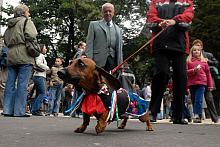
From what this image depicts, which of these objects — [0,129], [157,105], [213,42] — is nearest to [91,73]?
[0,129]

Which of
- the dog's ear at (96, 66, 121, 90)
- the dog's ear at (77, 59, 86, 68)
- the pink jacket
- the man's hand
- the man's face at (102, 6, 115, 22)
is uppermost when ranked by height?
the man's face at (102, 6, 115, 22)

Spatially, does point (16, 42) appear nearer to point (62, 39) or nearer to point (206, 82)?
point (206, 82)

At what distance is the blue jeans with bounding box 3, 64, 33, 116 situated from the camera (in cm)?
943

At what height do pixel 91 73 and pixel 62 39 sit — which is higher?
pixel 62 39

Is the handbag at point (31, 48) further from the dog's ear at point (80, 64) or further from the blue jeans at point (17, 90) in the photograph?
the dog's ear at point (80, 64)

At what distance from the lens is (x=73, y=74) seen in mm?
5461

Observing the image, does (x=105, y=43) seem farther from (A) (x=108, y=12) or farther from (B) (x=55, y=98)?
(B) (x=55, y=98)

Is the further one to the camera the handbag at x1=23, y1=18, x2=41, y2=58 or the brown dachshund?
the handbag at x1=23, y1=18, x2=41, y2=58

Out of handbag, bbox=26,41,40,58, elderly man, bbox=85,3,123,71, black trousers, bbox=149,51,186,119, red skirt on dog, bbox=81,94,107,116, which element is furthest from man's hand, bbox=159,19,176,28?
handbag, bbox=26,41,40,58

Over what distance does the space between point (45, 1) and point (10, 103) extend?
30.7m

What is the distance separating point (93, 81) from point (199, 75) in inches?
179

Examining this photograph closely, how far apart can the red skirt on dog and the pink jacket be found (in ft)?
14.6

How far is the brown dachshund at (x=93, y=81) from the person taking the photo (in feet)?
18.0

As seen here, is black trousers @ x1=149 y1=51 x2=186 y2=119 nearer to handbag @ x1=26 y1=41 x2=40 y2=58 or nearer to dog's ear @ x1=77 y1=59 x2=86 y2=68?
handbag @ x1=26 y1=41 x2=40 y2=58
